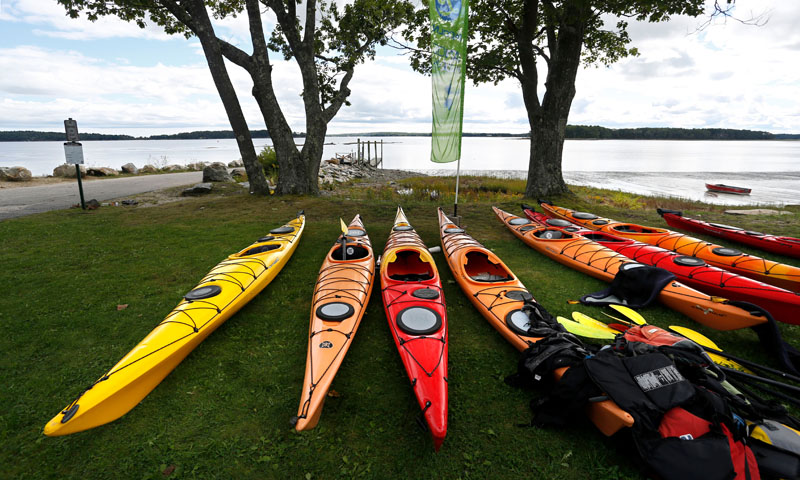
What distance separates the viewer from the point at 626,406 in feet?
6.32

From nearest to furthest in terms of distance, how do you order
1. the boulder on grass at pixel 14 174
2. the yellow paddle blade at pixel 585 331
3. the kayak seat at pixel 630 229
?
the yellow paddle blade at pixel 585 331
the kayak seat at pixel 630 229
the boulder on grass at pixel 14 174

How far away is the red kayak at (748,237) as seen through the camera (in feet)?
15.6

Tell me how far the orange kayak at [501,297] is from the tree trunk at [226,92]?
639 cm

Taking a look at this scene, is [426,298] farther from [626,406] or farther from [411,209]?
[411,209]

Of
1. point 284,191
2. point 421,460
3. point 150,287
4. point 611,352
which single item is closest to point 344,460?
point 421,460

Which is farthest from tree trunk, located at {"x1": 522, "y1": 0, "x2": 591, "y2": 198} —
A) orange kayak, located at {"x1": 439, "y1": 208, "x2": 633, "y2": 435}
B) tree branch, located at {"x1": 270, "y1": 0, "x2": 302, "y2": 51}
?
tree branch, located at {"x1": 270, "y1": 0, "x2": 302, "y2": 51}

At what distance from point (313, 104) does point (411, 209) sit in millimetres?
4112

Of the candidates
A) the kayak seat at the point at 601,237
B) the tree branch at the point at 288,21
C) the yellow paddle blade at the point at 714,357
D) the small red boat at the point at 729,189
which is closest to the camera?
the yellow paddle blade at the point at 714,357

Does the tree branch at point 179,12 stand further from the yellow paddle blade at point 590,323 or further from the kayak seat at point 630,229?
the kayak seat at point 630,229

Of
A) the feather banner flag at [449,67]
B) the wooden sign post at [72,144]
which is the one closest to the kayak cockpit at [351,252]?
the feather banner flag at [449,67]

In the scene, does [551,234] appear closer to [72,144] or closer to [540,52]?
[540,52]

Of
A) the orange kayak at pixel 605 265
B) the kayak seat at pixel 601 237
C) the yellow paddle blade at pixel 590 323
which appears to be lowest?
the yellow paddle blade at pixel 590 323

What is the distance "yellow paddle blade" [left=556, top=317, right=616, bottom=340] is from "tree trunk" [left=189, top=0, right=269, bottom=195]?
27.4ft

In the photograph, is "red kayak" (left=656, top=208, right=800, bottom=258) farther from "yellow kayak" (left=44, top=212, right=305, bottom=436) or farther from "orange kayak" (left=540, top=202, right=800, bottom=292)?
"yellow kayak" (left=44, top=212, right=305, bottom=436)
